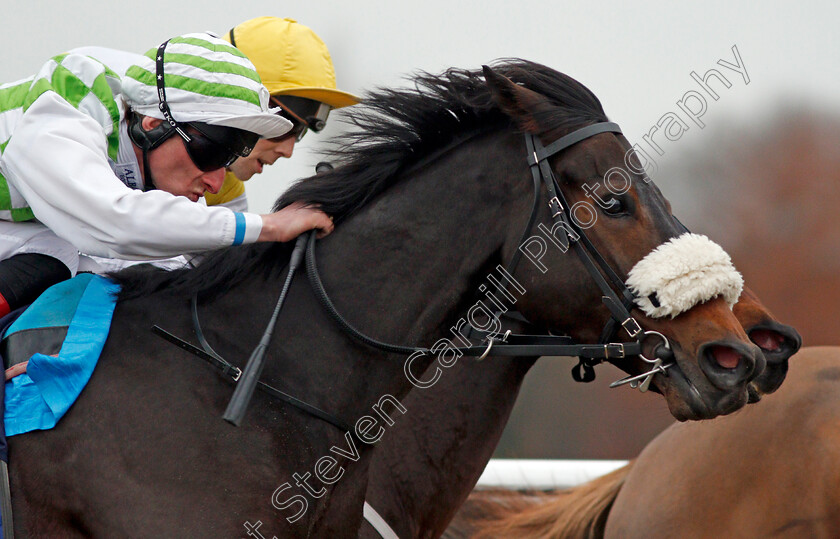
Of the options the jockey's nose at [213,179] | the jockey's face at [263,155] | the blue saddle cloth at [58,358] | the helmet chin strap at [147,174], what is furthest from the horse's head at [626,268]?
the jockey's face at [263,155]

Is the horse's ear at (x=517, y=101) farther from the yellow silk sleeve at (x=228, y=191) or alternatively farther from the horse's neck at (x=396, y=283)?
the yellow silk sleeve at (x=228, y=191)

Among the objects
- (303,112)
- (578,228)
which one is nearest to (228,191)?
(303,112)

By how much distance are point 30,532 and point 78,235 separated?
0.62m

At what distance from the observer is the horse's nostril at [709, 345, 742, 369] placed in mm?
1693

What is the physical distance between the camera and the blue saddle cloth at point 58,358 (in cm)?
171

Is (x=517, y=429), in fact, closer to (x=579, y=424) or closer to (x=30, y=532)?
(x=579, y=424)

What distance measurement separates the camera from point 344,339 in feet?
6.25

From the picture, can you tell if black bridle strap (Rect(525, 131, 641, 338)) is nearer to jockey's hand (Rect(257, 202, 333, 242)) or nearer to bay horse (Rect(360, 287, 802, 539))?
jockey's hand (Rect(257, 202, 333, 242))

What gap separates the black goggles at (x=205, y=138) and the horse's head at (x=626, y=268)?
2.00 feet

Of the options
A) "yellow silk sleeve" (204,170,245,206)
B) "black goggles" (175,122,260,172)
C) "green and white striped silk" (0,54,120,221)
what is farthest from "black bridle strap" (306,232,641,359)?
"yellow silk sleeve" (204,170,245,206)

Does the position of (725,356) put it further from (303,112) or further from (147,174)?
(303,112)

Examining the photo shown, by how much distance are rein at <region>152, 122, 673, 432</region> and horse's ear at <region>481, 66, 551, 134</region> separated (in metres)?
0.04

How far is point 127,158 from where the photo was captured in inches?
78.2

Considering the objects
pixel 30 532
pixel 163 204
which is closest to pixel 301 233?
pixel 163 204
